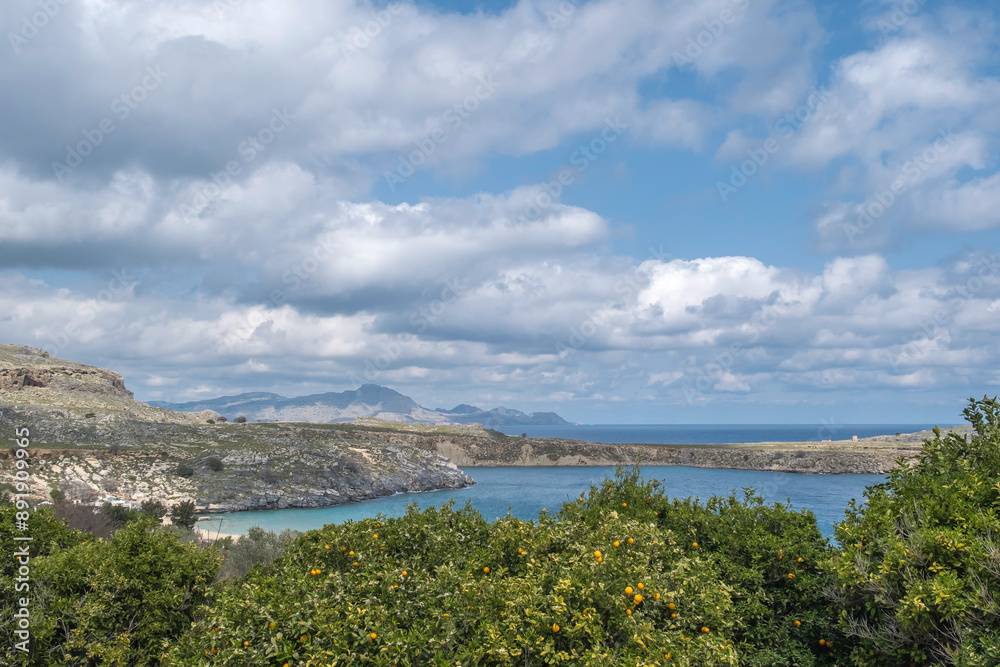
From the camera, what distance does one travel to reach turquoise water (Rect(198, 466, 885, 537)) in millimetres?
60344

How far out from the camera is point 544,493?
88375 mm

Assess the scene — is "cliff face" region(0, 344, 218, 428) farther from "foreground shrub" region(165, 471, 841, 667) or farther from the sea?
"foreground shrub" region(165, 471, 841, 667)

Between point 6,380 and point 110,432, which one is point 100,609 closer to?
point 110,432

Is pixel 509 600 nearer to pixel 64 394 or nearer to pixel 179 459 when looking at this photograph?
pixel 179 459

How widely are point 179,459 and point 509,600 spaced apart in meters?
Result: 77.7

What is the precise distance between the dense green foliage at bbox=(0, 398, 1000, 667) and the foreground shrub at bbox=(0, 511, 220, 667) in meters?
0.03

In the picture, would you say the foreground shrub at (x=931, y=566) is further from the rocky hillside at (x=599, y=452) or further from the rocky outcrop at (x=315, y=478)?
the rocky hillside at (x=599, y=452)

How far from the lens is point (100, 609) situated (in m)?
8.84

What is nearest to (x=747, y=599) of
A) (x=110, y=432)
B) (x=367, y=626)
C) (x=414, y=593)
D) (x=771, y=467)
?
(x=414, y=593)

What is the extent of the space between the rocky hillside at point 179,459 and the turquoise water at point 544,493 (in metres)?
3.01

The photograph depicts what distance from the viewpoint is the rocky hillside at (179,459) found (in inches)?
2387

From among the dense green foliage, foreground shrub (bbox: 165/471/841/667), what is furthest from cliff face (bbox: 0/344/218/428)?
foreground shrub (bbox: 165/471/841/667)

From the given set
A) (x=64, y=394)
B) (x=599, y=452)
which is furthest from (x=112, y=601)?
(x=599, y=452)

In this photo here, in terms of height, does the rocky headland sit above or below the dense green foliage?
below
